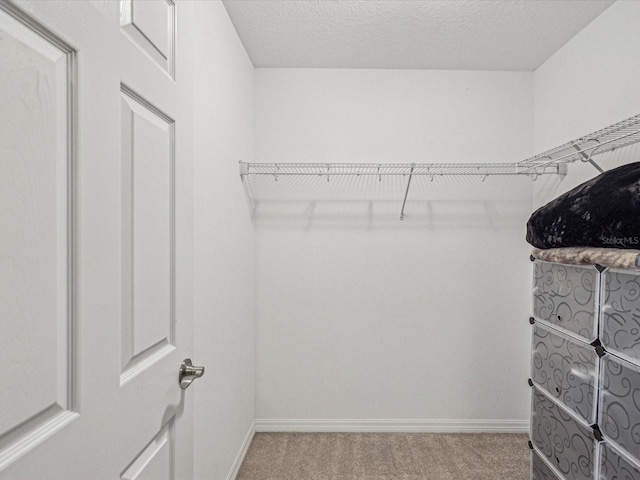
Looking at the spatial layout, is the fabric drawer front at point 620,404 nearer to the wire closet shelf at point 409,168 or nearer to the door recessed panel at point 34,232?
the wire closet shelf at point 409,168

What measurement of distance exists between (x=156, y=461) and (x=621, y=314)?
4.88 feet

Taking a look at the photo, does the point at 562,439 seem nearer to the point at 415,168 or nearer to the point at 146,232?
the point at 415,168

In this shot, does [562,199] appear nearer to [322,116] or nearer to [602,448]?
[602,448]

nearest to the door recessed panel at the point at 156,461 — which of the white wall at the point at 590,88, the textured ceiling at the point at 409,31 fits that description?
the textured ceiling at the point at 409,31

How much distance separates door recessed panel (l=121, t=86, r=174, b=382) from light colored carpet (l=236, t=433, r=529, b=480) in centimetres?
164

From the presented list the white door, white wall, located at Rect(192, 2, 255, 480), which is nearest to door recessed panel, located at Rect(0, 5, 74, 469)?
the white door

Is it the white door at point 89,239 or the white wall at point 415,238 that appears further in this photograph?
the white wall at point 415,238

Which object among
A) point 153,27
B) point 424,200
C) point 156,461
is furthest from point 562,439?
point 153,27

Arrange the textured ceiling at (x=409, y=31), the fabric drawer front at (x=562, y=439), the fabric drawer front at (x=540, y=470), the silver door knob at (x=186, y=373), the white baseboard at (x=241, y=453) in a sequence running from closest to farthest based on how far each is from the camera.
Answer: the silver door knob at (x=186, y=373), the fabric drawer front at (x=562, y=439), the fabric drawer front at (x=540, y=470), the textured ceiling at (x=409, y=31), the white baseboard at (x=241, y=453)

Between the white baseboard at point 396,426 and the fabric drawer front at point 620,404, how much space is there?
129 centimetres

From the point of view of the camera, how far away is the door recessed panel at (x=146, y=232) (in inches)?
26.6

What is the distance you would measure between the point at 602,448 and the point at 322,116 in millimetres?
2212

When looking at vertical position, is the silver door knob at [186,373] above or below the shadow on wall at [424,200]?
below

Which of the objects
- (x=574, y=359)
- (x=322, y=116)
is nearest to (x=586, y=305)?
(x=574, y=359)
